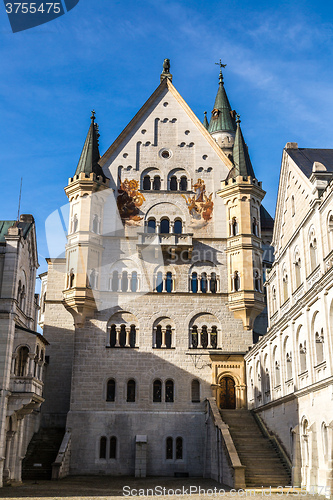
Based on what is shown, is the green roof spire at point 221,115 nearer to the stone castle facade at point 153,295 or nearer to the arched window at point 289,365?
the stone castle facade at point 153,295

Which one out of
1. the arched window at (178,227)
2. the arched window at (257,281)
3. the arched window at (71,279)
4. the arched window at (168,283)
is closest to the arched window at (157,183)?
the arched window at (178,227)

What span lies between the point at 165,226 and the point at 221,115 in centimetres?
2498

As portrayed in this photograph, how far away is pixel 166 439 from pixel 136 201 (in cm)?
1931

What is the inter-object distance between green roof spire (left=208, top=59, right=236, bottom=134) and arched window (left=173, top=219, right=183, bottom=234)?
73.3 feet

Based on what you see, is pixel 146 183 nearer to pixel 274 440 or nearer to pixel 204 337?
pixel 204 337

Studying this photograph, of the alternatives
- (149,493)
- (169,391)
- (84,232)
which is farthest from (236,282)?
(149,493)

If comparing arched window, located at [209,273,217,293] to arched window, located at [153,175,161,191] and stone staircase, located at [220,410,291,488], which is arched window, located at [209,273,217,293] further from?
stone staircase, located at [220,410,291,488]

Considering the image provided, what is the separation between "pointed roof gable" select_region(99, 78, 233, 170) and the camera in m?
49.3

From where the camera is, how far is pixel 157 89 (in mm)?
51312

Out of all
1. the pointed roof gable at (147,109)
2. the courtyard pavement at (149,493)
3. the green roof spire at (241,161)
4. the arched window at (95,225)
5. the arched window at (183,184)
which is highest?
the pointed roof gable at (147,109)

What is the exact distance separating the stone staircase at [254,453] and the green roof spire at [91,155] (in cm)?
2235

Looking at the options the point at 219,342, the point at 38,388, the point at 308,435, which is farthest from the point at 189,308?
the point at 308,435

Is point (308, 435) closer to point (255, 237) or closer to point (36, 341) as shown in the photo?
point (36, 341)

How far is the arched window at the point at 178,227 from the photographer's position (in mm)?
47438
